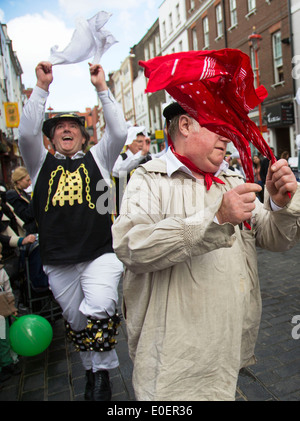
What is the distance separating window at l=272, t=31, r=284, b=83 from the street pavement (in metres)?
16.0

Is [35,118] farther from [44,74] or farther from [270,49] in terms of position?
[270,49]

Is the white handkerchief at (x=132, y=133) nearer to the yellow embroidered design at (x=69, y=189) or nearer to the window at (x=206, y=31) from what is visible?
the yellow embroidered design at (x=69, y=189)

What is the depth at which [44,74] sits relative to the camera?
246 centimetres

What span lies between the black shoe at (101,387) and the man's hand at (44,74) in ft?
6.62

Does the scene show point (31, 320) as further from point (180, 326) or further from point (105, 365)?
point (180, 326)

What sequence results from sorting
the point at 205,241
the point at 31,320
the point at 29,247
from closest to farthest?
the point at 205,241 → the point at 31,320 → the point at 29,247

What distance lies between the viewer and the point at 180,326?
1.45 metres

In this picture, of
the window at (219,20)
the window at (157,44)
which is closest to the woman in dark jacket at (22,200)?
the window at (219,20)

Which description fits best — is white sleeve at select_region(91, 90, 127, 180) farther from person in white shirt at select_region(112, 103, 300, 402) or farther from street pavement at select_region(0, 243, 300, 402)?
street pavement at select_region(0, 243, 300, 402)

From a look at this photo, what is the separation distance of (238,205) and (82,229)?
161 centimetres

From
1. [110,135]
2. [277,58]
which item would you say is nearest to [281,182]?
[110,135]

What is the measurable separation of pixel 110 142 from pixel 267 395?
6.83ft
